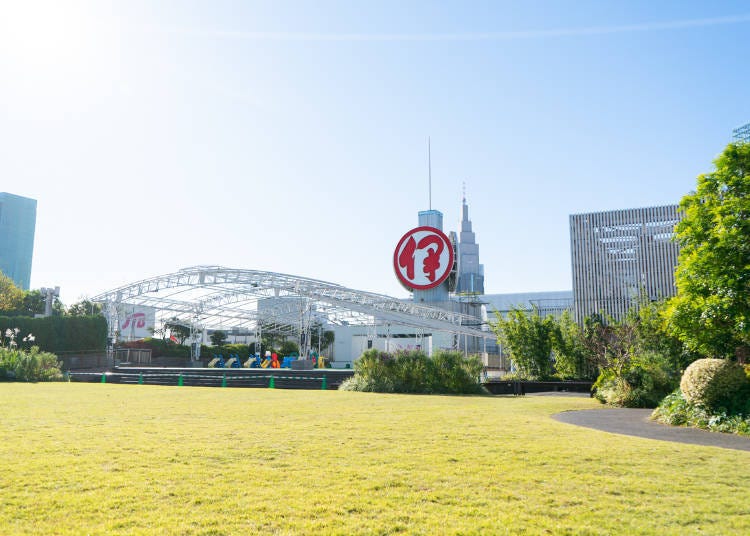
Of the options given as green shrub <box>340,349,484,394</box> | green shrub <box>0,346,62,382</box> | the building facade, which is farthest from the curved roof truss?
the building facade

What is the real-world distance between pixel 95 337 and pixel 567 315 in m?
30.9

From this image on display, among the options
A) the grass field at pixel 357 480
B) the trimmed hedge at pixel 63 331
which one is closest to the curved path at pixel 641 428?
the grass field at pixel 357 480

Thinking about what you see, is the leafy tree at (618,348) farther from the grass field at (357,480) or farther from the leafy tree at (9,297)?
the leafy tree at (9,297)

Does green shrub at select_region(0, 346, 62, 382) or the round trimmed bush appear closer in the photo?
the round trimmed bush

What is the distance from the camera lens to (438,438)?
27.2ft

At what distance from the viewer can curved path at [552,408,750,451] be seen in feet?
28.2

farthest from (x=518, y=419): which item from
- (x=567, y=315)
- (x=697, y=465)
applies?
(x=567, y=315)

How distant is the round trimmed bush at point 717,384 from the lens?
10758 millimetres

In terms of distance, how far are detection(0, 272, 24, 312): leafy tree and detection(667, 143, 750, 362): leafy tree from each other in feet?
190

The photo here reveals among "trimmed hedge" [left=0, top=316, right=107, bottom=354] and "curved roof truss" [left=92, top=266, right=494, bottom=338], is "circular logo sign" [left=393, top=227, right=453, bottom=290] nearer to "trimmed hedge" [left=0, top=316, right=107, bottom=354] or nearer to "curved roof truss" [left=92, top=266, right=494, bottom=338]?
"curved roof truss" [left=92, top=266, right=494, bottom=338]

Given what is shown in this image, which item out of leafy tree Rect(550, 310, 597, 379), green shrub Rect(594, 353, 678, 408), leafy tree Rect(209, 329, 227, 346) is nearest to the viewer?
green shrub Rect(594, 353, 678, 408)

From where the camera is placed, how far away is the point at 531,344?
25672mm

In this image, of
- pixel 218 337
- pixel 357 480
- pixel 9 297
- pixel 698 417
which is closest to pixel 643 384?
pixel 698 417

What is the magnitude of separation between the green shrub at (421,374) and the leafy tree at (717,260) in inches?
340
